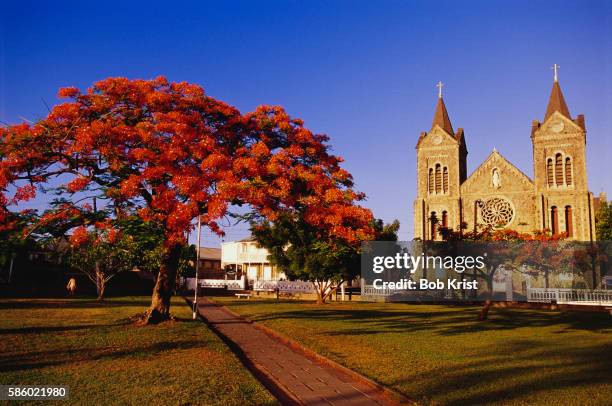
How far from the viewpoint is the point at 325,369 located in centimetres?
1041

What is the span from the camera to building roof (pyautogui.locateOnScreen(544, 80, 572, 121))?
51.1 metres

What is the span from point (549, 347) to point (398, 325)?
6.44 m

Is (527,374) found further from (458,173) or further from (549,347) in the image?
(458,173)

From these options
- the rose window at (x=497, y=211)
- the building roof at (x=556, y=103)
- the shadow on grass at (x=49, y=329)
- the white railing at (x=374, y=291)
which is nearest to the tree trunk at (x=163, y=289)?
the shadow on grass at (x=49, y=329)

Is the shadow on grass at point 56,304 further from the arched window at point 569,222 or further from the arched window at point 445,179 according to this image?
the arched window at point 569,222

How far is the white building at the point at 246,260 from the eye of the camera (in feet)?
212

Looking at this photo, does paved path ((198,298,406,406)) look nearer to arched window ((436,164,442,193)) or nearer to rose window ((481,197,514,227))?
rose window ((481,197,514,227))

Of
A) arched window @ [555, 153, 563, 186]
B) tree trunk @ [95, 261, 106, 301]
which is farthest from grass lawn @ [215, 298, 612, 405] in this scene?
arched window @ [555, 153, 563, 186]

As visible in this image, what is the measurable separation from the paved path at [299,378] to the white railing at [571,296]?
26.9 metres

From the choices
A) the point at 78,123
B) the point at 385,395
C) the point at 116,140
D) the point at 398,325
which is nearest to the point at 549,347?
the point at 398,325

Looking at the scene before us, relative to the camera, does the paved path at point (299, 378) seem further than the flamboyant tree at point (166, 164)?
No

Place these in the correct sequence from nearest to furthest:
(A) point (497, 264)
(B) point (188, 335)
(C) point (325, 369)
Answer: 1. (C) point (325, 369)
2. (B) point (188, 335)
3. (A) point (497, 264)

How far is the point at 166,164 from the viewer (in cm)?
1334

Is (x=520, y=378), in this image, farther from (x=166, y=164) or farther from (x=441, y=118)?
(x=441, y=118)
